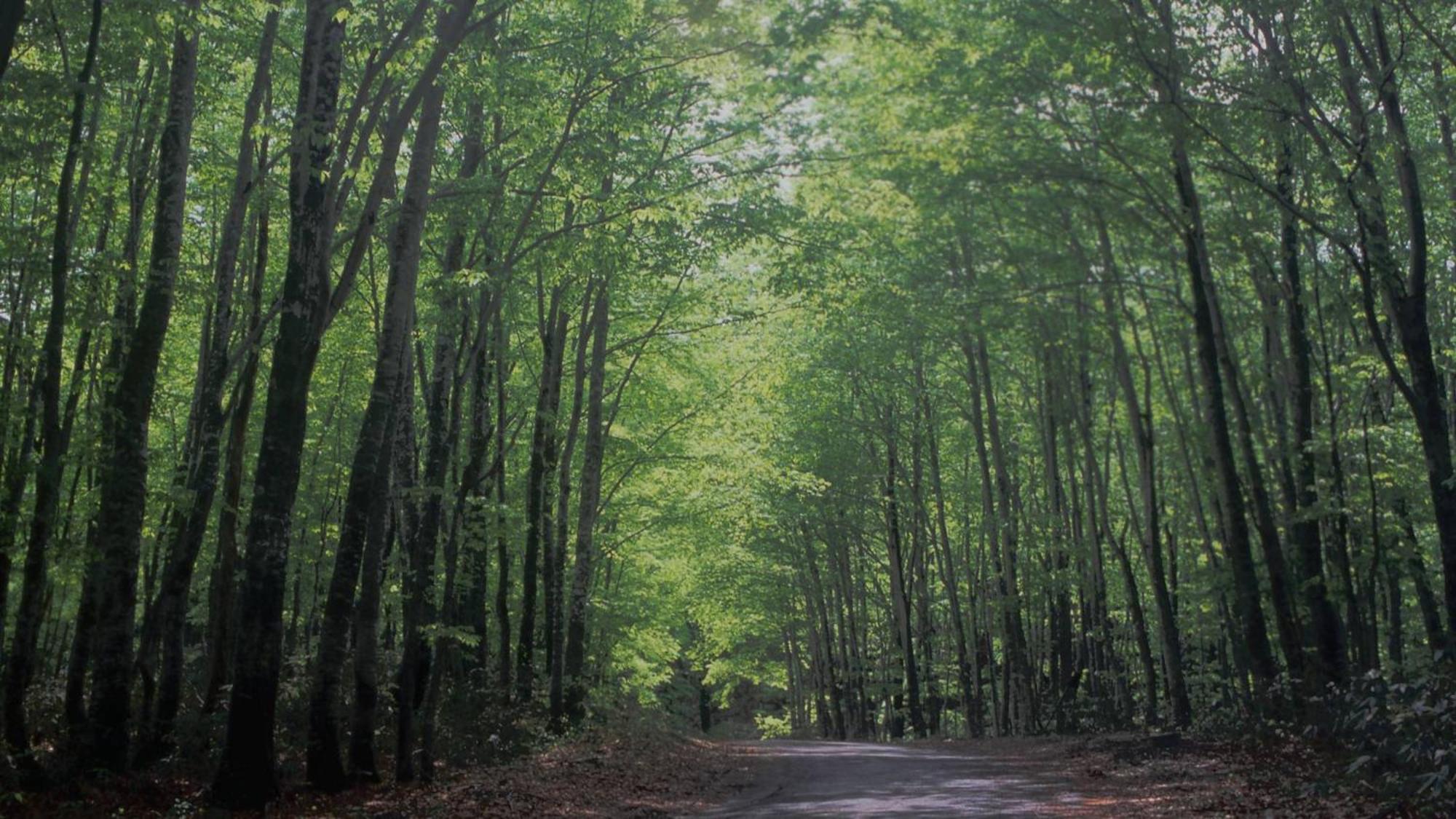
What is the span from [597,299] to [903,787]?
38.1ft

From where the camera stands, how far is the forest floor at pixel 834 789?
10.8m

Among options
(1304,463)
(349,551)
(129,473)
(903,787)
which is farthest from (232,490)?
(1304,463)

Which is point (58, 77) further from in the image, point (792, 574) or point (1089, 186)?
point (792, 574)

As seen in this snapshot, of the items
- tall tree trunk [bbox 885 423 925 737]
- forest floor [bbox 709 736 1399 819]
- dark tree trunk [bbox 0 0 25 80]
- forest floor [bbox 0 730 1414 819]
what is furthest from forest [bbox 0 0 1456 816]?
tall tree trunk [bbox 885 423 925 737]

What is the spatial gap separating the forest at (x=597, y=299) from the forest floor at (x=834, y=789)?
0.51 m

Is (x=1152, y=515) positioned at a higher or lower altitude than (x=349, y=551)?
higher

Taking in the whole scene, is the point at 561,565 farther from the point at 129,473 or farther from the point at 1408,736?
the point at 1408,736

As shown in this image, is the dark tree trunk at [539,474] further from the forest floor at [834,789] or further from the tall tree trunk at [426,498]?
the tall tree trunk at [426,498]

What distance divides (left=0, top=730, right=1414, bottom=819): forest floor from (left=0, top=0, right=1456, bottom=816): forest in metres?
0.51

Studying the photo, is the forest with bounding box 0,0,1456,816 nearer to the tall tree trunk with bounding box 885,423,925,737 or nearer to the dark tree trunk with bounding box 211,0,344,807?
the dark tree trunk with bounding box 211,0,344,807

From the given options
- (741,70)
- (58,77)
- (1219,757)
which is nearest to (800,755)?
(1219,757)

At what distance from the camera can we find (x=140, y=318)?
12.2 m

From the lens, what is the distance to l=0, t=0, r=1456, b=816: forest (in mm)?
11836

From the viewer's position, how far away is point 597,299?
2212 cm
